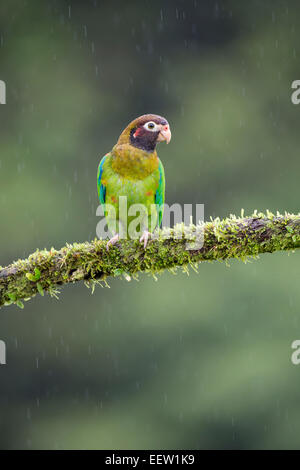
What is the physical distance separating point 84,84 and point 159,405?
6.17 meters

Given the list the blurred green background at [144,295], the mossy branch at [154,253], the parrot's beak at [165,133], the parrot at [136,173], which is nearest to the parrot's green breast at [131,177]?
the parrot at [136,173]

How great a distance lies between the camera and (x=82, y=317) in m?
A: 10.6

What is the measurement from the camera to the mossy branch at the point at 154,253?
9.59 ft

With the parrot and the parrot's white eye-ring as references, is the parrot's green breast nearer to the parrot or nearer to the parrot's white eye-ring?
the parrot

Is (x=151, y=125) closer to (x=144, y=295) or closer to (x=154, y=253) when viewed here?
(x=154, y=253)

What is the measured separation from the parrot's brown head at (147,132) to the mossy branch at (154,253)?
3.68ft

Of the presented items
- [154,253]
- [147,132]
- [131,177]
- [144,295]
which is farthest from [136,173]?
[144,295]

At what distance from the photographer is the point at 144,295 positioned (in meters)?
10.5

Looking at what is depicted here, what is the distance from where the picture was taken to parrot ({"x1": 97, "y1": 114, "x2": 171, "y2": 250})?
398 cm

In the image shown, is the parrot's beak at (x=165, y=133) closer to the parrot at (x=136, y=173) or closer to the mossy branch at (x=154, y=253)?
the parrot at (x=136, y=173)

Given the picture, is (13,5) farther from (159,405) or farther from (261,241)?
(261,241)

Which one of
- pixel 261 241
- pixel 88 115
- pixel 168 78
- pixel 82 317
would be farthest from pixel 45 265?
pixel 168 78

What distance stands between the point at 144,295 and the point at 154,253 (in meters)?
7.47

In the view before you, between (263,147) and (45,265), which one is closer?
(45,265)
